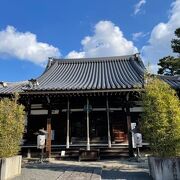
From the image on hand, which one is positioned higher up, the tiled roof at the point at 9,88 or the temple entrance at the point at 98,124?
the tiled roof at the point at 9,88

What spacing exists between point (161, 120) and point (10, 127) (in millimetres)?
5256

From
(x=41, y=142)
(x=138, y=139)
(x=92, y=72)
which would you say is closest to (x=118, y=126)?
(x=138, y=139)

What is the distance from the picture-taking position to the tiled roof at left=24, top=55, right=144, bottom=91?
1766cm

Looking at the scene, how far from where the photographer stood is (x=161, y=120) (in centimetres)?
863

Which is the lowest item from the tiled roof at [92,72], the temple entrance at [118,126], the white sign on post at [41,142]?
the white sign on post at [41,142]

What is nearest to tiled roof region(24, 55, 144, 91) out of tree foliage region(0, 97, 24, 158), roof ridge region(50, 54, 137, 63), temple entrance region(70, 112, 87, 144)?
roof ridge region(50, 54, 137, 63)

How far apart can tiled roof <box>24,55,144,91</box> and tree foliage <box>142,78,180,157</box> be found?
7.27m

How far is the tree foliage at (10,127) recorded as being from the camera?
9328 mm

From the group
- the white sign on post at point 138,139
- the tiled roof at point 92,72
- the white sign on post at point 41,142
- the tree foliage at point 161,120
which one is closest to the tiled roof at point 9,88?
the tiled roof at point 92,72

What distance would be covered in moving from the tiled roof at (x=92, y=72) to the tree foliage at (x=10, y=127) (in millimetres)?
5649

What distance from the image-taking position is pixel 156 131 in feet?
28.3

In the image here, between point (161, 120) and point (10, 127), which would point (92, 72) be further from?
point (161, 120)

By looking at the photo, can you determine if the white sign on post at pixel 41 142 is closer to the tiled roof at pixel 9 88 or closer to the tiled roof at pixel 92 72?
the tiled roof at pixel 92 72

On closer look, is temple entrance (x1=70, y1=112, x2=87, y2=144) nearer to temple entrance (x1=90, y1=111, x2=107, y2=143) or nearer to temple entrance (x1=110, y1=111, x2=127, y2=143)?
temple entrance (x1=90, y1=111, x2=107, y2=143)
